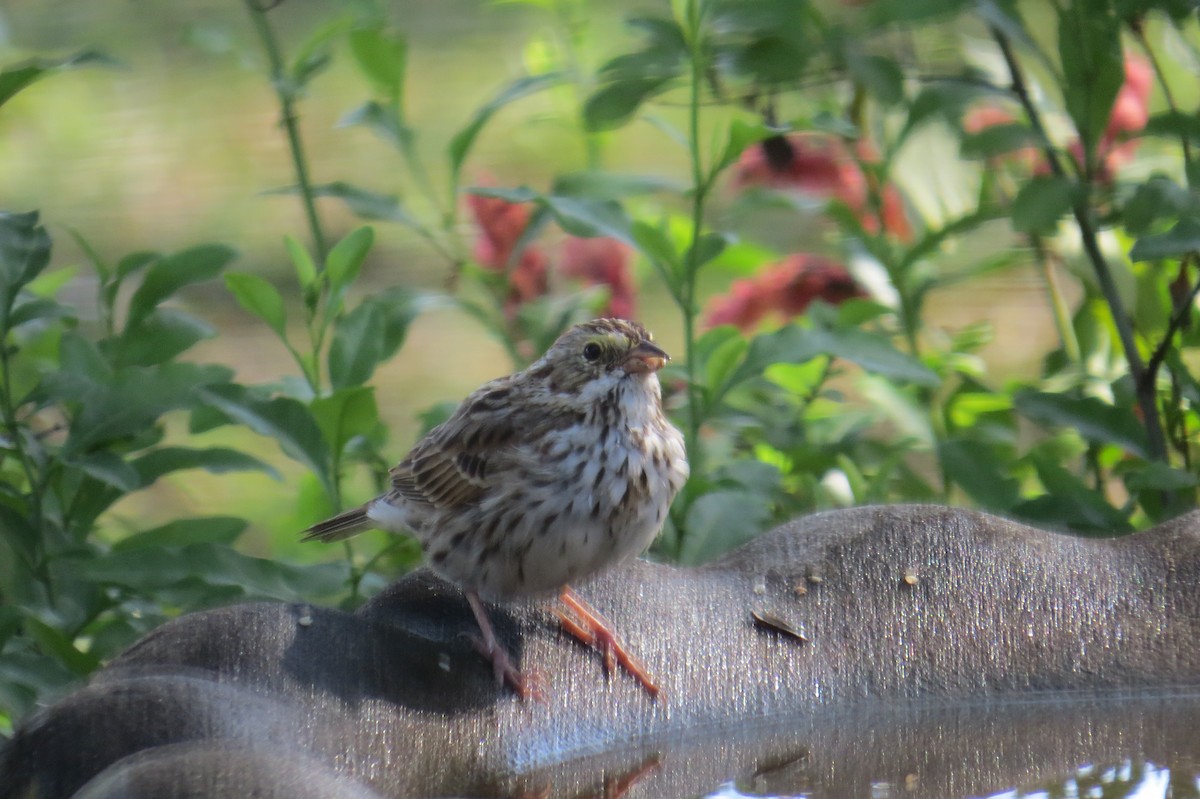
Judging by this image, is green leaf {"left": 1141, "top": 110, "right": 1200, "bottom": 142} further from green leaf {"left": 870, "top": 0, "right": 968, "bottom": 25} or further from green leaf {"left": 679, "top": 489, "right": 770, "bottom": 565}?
green leaf {"left": 679, "top": 489, "right": 770, "bottom": 565}

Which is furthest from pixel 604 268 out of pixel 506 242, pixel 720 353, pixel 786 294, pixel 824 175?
pixel 720 353

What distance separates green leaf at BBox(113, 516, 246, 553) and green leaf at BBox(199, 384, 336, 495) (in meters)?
0.20

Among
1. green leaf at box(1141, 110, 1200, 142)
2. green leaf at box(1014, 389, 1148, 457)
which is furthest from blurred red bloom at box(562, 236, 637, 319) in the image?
green leaf at box(1141, 110, 1200, 142)

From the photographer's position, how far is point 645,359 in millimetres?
2713

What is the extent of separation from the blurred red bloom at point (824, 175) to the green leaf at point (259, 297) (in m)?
1.35

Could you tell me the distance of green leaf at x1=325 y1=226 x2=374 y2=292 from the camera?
9.41 ft

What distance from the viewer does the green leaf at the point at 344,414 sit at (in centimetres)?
275

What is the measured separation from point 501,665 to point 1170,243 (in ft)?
4.45

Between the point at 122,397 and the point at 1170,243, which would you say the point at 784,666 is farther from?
the point at 122,397

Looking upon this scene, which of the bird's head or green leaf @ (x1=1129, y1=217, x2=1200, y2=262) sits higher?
green leaf @ (x1=1129, y1=217, x2=1200, y2=262)

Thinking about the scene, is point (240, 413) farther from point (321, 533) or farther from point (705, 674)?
point (705, 674)

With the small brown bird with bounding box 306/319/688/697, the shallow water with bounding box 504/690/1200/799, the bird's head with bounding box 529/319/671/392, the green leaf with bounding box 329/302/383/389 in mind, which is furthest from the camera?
the green leaf with bounding box 329/302/383/389

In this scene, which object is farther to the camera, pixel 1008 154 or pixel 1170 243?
pixel 1008 154

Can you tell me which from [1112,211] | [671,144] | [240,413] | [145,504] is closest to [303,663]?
[240,413]
